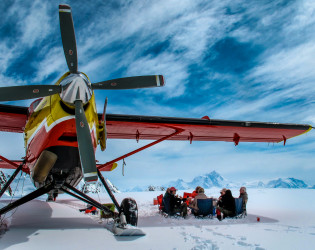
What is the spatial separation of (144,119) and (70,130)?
9.42ft

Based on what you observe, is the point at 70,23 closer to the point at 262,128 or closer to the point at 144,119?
the point at 144,119

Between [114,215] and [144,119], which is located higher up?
[144,119]

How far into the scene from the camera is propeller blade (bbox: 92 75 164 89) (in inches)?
206

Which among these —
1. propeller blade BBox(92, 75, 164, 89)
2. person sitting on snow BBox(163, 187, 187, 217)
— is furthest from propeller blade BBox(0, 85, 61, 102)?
person sitting on snow BBox(163, 187, 187, 217)

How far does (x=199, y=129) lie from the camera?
893 cm

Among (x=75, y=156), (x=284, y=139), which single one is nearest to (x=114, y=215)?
(x=75, y=156)

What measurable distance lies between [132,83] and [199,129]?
430 centimetres

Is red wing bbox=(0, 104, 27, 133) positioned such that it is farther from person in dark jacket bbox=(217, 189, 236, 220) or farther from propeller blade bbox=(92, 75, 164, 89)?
person in dark jacket bbox=(217, 189, 236, 220)

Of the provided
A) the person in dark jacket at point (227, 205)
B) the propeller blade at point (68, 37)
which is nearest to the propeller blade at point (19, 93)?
the propeller blade at point (68, 37)

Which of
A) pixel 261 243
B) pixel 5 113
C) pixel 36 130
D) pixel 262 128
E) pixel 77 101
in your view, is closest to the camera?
pixel 261 243

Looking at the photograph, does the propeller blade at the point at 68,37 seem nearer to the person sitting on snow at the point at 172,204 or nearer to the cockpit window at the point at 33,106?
the cockpit window at the point at 33,106

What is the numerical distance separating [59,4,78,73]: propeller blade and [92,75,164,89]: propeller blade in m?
0.62

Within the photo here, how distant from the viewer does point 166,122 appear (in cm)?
746

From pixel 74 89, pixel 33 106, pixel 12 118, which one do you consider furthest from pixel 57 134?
pixel 12 118
